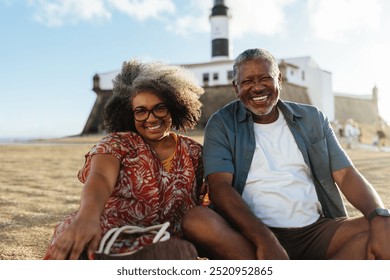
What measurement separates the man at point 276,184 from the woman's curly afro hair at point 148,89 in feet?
0.73

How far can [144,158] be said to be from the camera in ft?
6.28

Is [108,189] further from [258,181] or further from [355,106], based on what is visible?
[355,106]

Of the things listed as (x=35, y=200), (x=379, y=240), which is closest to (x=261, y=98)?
(x=379, y=240)

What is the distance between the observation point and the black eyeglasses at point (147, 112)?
1981mm

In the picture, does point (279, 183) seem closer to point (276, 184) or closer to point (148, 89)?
point (276, 184)

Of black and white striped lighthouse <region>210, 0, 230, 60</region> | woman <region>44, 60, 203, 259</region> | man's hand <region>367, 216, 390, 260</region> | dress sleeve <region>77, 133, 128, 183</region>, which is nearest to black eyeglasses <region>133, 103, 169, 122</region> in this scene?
woman <region>44, 60, 203, 259</region>

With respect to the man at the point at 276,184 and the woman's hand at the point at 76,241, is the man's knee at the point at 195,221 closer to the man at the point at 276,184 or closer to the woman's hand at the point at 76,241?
the man at the point at 276,184

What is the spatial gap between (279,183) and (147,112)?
0.65m

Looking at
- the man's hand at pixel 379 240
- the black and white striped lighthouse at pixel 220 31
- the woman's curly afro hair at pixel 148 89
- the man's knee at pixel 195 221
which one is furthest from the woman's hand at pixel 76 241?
the black and white striped lighthouse at pixel 220 31

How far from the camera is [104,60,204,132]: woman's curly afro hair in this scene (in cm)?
204

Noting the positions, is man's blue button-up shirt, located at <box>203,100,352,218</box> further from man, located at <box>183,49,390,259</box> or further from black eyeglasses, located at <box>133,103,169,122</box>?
black eyeglasses, located at <box>133,103,169,122</box>

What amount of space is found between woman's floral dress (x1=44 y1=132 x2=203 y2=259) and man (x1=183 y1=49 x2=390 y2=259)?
0.44ft

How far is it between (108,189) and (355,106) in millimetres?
35419

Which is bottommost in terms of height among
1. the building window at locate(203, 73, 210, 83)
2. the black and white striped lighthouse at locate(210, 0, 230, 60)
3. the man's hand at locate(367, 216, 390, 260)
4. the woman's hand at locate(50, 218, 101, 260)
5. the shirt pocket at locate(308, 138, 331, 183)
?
the man's hand at locate(367, 216, 390, 260)
